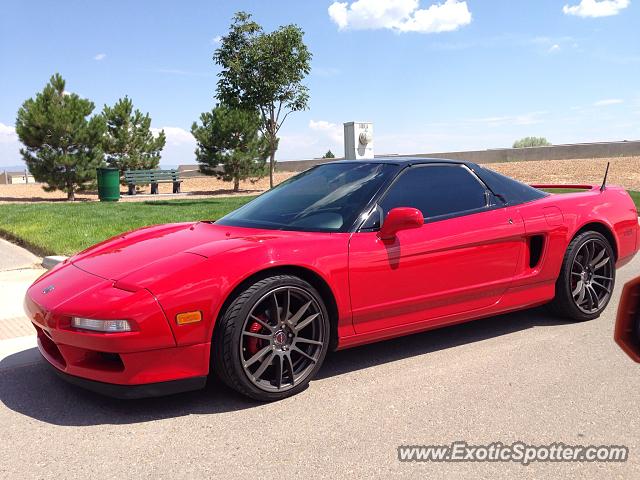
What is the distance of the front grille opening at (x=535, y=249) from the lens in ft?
14.8

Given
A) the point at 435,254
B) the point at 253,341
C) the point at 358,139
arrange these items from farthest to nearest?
the point at 358,139
the point at 435,254
the point at 253,341

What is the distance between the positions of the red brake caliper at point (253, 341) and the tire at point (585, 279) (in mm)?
2555

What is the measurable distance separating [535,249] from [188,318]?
268cm

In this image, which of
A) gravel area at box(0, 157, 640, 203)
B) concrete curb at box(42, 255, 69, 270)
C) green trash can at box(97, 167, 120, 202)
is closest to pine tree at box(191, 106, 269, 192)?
gravel area at box(0, 157, 640, 203)

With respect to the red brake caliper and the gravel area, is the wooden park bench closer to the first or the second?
the gravel area

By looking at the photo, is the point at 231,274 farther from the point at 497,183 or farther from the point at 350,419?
the point at 497,183

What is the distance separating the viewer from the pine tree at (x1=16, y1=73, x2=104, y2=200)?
66.0 feet

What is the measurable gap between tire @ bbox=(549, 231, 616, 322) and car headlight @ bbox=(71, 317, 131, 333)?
326 cm

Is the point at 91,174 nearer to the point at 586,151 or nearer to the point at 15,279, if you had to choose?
the point at 15,279

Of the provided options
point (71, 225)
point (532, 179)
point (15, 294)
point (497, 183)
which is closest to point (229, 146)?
point (532, 179)

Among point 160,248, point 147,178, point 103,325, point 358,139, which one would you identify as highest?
point 358,139

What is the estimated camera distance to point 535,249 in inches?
178

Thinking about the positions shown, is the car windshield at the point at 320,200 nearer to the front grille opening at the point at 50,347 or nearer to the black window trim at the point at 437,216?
the black window trim at the point at 437,216

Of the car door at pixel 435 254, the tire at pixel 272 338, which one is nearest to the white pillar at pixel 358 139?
the car door at pixel 435 254
